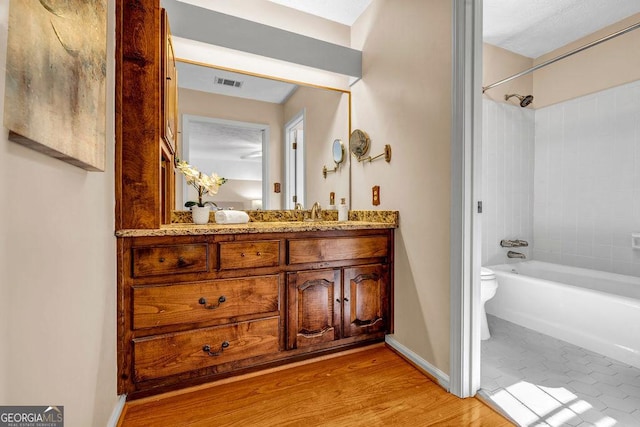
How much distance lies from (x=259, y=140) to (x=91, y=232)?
143 centimetres

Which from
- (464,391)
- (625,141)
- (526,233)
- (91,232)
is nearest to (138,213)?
(91,232)

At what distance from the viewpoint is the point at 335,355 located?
75.1 inches

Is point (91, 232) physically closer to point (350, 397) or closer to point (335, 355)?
point (350, 397)

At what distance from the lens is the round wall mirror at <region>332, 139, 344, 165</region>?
8.33 ft

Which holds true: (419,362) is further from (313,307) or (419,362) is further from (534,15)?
(534,15)

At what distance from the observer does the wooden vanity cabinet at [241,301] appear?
55.5 inches

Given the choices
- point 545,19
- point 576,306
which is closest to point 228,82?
point 545,19

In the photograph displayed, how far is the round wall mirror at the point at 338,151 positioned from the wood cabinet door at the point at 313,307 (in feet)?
3.49

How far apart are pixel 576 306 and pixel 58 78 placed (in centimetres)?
286

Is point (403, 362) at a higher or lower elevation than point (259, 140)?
lower

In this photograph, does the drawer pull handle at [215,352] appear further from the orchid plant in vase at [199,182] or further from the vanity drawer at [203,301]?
the orchid plant in vase at [199,182]

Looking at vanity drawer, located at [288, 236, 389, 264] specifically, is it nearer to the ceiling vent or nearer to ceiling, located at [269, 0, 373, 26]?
the ceiling vent

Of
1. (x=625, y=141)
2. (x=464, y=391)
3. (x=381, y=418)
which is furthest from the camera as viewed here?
(x=625, y=141)

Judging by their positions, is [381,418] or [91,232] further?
[381,418]
